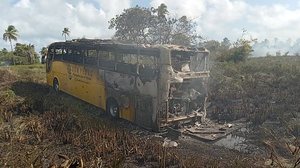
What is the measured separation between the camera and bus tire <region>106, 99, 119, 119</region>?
13.0m

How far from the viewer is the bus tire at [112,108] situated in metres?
13.0

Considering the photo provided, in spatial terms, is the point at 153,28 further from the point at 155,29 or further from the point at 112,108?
the point at 112,108

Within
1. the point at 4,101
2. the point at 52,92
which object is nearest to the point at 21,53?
the point at 52,92

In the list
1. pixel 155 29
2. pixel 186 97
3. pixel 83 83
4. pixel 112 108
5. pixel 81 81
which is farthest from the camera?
→ pixel 155 29

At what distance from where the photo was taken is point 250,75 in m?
22.0

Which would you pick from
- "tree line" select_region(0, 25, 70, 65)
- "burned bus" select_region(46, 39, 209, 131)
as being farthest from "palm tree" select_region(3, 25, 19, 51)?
"burned bus" select_region(46, 39, 209, 131)

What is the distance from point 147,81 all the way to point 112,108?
2.71 m

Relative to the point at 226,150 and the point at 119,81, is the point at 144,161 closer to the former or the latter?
the point at 226,150

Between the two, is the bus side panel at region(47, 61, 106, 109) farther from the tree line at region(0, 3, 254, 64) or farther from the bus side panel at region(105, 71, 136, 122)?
the tree line at region(0, 3, 254, 64)

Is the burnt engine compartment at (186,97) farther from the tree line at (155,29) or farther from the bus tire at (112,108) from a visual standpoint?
the tree line at (155,29)

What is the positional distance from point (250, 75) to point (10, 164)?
18613 mm

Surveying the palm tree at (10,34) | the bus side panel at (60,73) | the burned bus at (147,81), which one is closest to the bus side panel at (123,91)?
the burned bus at (147,81)

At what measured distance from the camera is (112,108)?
1320 centimetres

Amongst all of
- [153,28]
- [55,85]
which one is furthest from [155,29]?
[55,85]
